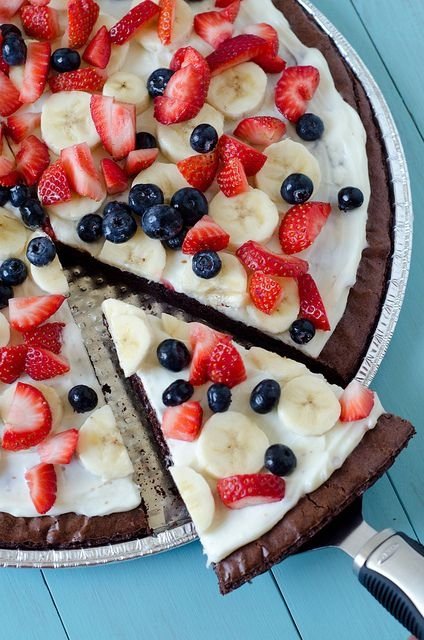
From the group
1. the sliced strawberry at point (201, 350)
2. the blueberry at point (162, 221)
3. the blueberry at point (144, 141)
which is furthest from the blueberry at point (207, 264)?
the blueberry at point (144, 141)

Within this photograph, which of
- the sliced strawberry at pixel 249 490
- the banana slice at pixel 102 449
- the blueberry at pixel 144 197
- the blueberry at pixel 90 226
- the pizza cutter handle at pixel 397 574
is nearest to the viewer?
the pizza cutter handle at pixel 397 574

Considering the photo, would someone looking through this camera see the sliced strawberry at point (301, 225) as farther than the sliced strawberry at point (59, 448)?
Yes

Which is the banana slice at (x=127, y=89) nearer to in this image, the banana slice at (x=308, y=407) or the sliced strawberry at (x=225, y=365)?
the sliced strawberry at (x=225, y=365)

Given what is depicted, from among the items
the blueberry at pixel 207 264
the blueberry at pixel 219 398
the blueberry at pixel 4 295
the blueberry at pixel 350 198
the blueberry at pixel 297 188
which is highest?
the blueberry at pixel 350 198

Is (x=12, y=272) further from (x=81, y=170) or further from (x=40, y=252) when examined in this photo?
(x=81, y=170)

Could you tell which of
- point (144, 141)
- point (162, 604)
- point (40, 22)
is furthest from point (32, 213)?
point (162, 604)

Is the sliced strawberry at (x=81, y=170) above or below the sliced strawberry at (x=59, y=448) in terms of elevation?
above

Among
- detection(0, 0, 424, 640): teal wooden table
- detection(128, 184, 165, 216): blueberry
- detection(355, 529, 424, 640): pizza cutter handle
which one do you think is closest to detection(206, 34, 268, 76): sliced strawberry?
detection(128, 184, 165, 216): blueberry
